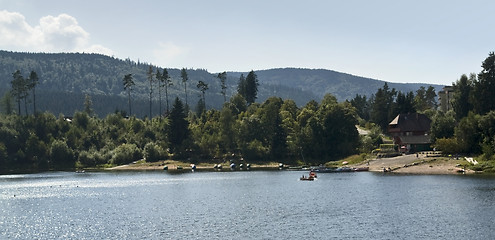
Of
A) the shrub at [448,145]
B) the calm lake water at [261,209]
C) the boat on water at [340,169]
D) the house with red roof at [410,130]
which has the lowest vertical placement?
the calm lake water at [261,209]

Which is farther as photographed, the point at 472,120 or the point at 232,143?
the point at 232,143

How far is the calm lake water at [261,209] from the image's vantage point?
212 ft

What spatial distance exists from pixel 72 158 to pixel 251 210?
133 meters

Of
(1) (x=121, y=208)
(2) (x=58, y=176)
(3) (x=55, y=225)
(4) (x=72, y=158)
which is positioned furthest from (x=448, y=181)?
(4) (x=72, y=158)

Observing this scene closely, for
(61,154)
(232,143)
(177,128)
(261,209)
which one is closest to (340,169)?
(232,143)

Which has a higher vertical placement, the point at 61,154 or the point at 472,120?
the point at 472,120

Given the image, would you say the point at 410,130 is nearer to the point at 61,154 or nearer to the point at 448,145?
the point at 448,145

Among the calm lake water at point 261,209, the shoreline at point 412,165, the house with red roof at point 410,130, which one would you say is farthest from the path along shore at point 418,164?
the house with red roof at point 410,130

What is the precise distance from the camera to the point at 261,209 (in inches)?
3265

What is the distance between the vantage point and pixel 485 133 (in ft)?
430

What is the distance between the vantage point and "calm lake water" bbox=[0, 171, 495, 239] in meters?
64.5

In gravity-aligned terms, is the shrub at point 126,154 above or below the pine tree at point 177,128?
below

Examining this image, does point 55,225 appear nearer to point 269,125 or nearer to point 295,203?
point 295,203

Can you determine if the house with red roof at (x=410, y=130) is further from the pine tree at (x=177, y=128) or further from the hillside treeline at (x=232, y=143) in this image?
the pine tree at (x=177, y=128)
